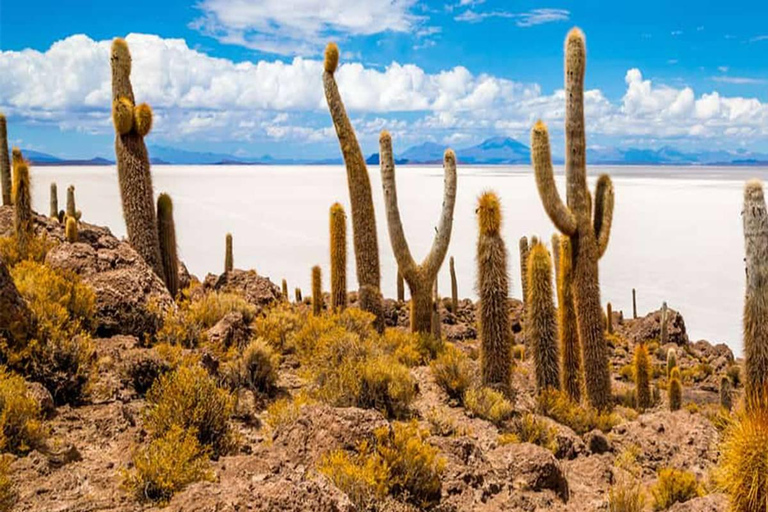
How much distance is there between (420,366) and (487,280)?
7.02ft

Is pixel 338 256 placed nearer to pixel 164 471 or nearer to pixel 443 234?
pixel 443 234

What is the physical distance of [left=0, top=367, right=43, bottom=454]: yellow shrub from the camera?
573 centimetres

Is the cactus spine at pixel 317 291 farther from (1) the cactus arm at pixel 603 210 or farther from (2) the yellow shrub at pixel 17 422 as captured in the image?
(2) the yellow shrub at pixel 17 422

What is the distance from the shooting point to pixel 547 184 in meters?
12.0

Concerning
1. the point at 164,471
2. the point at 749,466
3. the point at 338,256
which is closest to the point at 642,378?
the point at 338,256

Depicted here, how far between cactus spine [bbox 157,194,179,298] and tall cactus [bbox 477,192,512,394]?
6729 millimetres

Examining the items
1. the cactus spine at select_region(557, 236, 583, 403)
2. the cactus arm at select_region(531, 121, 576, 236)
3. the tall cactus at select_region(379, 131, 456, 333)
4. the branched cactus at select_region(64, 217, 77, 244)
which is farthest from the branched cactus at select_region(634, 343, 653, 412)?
the branched cactus at select_region(64, 217, 77, 244)

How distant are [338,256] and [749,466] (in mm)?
9625

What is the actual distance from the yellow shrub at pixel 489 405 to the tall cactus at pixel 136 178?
23.6 feet

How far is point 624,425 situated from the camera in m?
10.7

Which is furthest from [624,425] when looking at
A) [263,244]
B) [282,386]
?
[263,244]

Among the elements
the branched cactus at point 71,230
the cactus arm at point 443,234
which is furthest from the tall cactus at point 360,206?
the branched cactus at point 71,230

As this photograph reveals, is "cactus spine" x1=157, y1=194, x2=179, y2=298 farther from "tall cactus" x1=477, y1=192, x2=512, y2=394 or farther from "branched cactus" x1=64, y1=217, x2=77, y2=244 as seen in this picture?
"tall cactus" x1=477, y1=192, x2=512, y2=394

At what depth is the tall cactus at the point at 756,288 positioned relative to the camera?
7.97 meters
